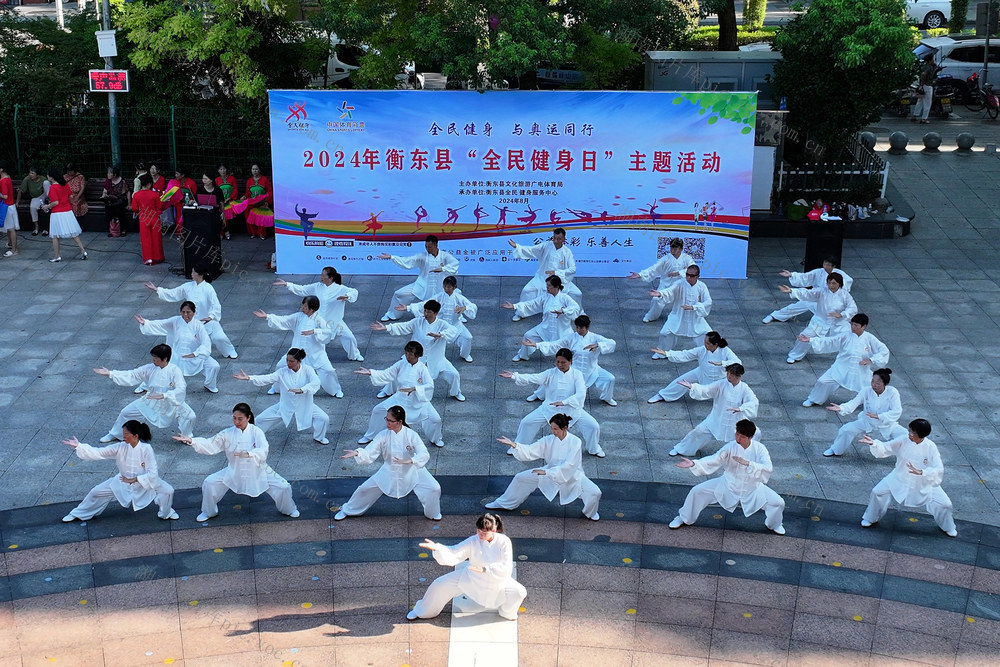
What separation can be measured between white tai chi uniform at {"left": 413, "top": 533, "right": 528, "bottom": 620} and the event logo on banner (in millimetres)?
7691

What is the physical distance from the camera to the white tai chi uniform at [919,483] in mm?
8969

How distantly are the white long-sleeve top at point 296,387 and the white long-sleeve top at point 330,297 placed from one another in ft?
6.28

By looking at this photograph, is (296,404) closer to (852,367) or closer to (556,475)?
(556,475)

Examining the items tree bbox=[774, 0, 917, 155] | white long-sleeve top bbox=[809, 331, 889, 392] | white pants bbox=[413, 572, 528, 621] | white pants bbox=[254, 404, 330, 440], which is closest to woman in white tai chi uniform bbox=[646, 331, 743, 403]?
white long-sleeve top bbox=[809, 331, 889, 392]

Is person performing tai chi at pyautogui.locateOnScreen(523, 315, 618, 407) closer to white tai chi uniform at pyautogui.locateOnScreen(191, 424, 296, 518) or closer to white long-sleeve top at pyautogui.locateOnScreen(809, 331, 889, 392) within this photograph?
white long-sleeve top at pyautogui.locateOnScreen(809, 331, 889, 392)

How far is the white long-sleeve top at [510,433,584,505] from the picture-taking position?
9.05 metres

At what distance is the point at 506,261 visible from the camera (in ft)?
50.0

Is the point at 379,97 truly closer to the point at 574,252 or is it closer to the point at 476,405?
the point at 574,252

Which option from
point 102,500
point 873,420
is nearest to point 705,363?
point 873,420

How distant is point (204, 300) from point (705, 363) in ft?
17.2

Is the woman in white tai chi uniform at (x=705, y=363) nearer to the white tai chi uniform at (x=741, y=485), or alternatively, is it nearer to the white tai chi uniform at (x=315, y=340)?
the white tai chi uniform at (x=741, y=485)

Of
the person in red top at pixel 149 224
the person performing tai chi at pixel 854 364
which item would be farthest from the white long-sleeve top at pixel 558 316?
the person in red top at pixel 149 224

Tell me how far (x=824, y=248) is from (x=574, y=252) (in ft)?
10.5

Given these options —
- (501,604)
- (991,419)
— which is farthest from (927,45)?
(501,604)
